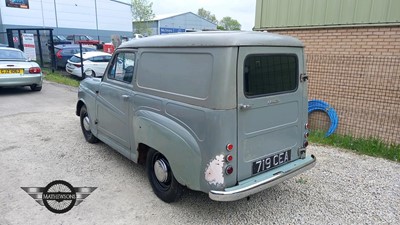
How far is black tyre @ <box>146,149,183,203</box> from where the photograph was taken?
3310 millimetres

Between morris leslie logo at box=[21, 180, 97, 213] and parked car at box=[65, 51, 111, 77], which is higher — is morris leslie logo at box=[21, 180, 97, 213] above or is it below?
below

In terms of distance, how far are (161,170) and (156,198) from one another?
0.41 metres

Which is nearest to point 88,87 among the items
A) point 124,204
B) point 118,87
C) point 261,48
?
point 118,87

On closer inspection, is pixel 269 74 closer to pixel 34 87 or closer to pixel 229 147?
pixel 229 147

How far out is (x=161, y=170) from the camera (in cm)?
338

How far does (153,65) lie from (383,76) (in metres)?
4.50

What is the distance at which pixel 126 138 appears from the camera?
3.97 metres

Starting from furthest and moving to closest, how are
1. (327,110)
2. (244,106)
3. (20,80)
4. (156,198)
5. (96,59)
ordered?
(96,59) < (20,80) < (327,110) < (156,198) < (244,106)

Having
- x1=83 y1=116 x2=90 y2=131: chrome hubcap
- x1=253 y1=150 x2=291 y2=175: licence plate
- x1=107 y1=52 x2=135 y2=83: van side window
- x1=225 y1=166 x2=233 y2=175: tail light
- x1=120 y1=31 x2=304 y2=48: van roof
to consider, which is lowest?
x1=83 y1=116 x2=90 y2=131: chrome hubcap

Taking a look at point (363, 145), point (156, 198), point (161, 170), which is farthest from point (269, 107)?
point (363, 145)

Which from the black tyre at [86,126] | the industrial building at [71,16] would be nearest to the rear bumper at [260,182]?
the black tyre at [86,126]

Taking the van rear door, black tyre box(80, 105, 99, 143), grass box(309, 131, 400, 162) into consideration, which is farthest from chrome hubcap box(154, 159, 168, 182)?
grass box(309, 131, 400, 162)

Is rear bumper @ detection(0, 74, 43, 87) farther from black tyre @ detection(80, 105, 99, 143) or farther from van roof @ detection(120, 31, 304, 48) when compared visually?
van roof @ detection(120, 31, 304, 48)

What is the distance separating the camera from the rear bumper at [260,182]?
2740mm
